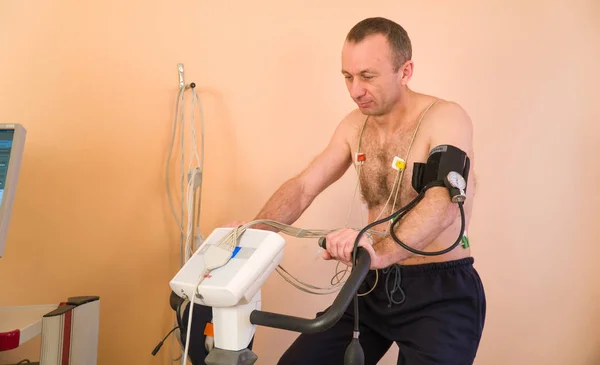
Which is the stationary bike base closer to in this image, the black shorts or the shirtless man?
the shirtless man

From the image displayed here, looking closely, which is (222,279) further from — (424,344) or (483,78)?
(483,78)

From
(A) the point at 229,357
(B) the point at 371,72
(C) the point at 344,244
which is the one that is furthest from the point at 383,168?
(A) the point at 229,357

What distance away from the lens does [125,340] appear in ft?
7.11

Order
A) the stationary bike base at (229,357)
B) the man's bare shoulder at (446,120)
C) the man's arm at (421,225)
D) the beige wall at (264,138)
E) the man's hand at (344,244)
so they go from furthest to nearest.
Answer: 1. the beige wall at (264,138)
2. the man's bare shoulder at (446,120)
3. the man's arm at (421,225)
4. the man's hand at (344,244)
5. the stationary bike base at (229,357)

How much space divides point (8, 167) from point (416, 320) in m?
1.26

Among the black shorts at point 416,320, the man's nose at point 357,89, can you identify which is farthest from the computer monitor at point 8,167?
the man's nose at point 357,89

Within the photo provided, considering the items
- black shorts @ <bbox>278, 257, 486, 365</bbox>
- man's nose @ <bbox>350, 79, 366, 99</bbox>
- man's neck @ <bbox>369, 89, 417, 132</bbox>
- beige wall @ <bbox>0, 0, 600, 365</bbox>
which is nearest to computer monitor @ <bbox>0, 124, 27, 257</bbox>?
beige wall @ <bbox>0, 0, 600, 365</bbox>

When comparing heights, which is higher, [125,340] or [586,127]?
[586,127]

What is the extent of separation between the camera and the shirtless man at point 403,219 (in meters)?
1.48

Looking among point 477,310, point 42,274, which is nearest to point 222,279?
point 477,310

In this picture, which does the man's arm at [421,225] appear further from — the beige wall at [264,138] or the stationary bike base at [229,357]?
the beige wall at [264,138]

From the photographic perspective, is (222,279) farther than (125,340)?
No

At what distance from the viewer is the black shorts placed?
1502 millimetres

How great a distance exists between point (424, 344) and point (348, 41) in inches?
38.3
